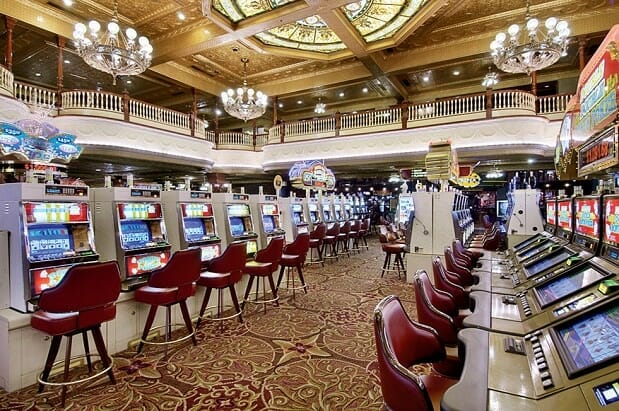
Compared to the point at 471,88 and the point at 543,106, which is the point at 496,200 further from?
the point at 543,106

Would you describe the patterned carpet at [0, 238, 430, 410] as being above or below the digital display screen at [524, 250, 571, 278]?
below

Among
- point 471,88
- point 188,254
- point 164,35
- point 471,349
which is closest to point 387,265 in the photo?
point 188,254

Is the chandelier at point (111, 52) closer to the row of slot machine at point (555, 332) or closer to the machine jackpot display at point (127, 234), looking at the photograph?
the machine jackpot display at point (127, 234)

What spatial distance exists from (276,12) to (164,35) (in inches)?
138

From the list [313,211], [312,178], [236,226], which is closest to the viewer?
[236,226]

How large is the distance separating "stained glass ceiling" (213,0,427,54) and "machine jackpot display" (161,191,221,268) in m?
4.54

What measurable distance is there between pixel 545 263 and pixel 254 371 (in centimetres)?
235

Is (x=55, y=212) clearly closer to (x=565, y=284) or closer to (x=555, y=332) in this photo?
(x=555, y=332)

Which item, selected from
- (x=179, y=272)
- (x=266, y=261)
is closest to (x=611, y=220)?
(x=179, y=272)

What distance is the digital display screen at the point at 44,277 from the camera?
2543 mm

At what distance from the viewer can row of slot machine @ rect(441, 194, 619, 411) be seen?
102cm

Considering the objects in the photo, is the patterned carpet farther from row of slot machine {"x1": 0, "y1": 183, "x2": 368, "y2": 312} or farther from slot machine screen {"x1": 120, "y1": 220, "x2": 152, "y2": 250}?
slot machine screen {"x1": 120, "y1": 220, "x2": 152, "y2": 250}

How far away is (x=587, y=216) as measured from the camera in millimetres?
2215

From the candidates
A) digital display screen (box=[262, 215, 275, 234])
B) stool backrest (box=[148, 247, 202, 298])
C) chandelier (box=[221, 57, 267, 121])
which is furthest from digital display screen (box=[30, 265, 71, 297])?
chandelier (box=[221, 57, 267, 121])
